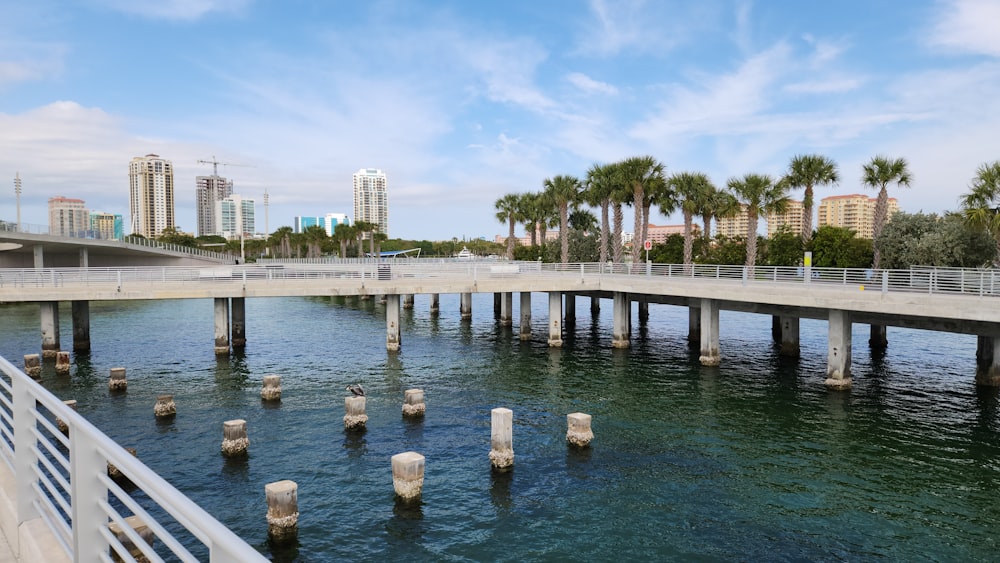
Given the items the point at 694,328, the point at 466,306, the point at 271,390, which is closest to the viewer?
the point at 271,390

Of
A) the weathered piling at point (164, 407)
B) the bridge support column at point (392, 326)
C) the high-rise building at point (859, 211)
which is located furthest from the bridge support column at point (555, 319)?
the high-rise building at point (859, 211)

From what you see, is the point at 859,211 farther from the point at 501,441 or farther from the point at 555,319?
the point at 501,441

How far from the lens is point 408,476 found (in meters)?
15.8

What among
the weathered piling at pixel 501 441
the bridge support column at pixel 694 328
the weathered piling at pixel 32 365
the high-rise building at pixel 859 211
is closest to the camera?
the weathered piling at pixel 501 441

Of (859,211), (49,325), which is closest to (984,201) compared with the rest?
(49,325)

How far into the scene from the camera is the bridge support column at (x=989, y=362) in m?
28.7

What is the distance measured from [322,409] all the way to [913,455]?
2110 cm

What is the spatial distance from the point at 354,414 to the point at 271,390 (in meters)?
5.98

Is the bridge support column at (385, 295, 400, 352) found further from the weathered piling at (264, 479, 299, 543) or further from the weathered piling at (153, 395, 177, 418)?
the weathered piling at (264, 479, 299, 543)

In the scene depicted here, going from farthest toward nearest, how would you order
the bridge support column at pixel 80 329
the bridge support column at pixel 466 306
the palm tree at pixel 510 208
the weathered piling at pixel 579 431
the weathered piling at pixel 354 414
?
1. the palm tree at pixel 510 208
2. the bridge support column at pixel 466 306
3. the bridge support column at pixel 80 329
4. the weathered piling at pixel 354 414
5. the weathered piling at pixel 579 431

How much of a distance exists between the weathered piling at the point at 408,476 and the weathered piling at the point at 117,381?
18.0 meters

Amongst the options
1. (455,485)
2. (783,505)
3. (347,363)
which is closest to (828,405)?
(783,505)

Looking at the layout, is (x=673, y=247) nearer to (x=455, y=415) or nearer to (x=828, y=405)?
(x=828, y=405)

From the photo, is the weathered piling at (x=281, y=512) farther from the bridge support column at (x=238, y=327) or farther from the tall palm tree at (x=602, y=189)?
the tall palm tree at (x=602, y=189)
